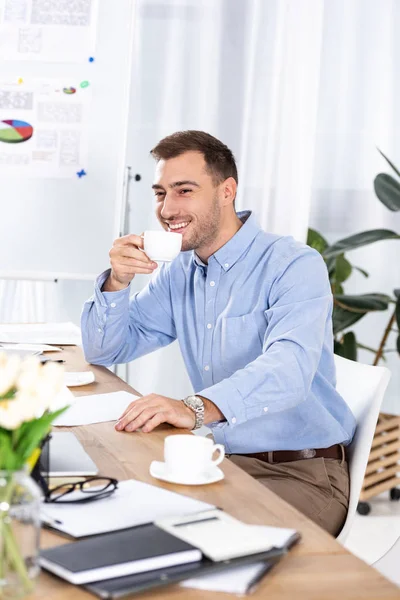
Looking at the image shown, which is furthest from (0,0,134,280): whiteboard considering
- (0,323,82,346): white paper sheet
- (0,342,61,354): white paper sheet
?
(0,342,61,354): white paper sheet

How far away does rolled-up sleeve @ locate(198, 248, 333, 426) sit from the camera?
155 centimetres

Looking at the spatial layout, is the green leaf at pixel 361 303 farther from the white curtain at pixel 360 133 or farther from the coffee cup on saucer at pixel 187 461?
the coffee cup on saucer at pixel 187 461

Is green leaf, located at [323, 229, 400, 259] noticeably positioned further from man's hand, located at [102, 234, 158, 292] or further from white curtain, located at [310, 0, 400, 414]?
man's hand, located at [102, 234, 158, 292]

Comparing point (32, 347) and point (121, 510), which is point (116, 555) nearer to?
point (121, 510)

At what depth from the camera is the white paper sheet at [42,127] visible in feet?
10.8

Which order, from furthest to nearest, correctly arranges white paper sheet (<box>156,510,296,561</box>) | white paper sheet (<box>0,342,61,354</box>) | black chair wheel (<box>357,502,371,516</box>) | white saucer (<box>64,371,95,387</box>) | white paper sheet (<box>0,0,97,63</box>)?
1. white paper sheet (<box>0,0,97,63</box>)
2. black chair wheel (<box>357,502,371,516</box>)
3. white paper sheet (<box>0,342,61,354</box>)
4. white saucer (<box>64,371,95,387</box>)
5. white paper sheet (<box>156,510,296,561</box>)

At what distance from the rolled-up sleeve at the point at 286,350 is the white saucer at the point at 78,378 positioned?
13.3 inches

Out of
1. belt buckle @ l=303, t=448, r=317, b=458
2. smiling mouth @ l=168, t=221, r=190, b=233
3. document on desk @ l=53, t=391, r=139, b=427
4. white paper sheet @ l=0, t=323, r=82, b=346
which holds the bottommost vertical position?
belt buckle @ l=303, t=448, r=317, b=458

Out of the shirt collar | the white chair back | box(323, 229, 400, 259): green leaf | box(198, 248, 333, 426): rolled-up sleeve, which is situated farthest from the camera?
box(323, 229, 400, 259): green leaf

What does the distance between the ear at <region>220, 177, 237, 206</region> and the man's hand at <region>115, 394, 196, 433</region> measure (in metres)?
0.71

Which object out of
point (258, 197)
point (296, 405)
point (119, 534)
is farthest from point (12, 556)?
point (258, 197)

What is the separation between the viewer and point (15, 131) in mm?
3312

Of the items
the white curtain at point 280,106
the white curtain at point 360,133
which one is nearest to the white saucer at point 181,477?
the white curtain at point 280,106

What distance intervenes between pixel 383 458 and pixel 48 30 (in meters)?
2.13
